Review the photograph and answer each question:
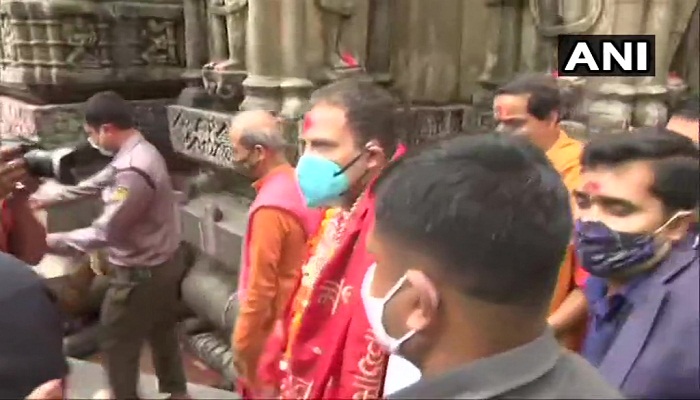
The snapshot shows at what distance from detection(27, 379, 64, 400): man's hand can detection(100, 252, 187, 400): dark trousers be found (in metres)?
1.59

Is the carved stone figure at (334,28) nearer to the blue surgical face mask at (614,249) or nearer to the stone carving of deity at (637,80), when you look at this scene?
the stone carving of deity at (637,80)

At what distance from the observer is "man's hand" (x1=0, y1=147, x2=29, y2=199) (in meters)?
Answer: 2.67

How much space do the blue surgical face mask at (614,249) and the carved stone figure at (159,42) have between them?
4.19m

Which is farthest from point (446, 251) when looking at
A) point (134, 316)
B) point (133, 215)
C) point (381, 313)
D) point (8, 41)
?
point (8, 41)

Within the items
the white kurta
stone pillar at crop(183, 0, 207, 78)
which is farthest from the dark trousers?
stone pillar at crop(183, 0, 207, 78)

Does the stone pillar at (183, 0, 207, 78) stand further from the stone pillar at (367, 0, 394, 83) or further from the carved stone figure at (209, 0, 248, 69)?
the stone pillar at (367, 0, 394, 83)

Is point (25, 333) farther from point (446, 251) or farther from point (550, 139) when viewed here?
point (550, 139)

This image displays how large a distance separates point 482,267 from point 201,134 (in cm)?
365

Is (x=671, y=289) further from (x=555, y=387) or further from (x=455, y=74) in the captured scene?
(x=455, y=74)

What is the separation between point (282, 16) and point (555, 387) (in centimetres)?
316

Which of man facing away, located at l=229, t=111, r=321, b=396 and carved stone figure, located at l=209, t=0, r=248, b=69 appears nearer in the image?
man facing away, located at l=229, t=111, r=321, b=396

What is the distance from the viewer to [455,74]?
4.40m

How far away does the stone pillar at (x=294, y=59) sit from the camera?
3662mm

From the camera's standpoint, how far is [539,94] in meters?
2.25
